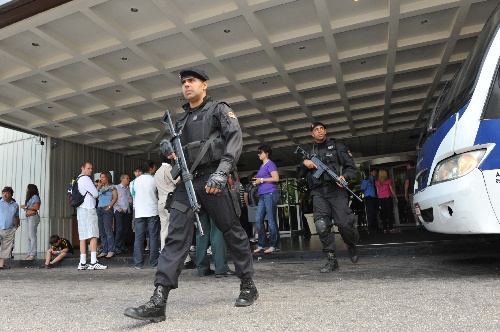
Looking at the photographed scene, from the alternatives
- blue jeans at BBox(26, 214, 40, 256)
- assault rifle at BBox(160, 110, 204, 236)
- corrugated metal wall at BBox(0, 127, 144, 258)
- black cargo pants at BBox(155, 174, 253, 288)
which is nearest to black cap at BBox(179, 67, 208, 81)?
assault rifle at BBox(160, 110, 204, 236)

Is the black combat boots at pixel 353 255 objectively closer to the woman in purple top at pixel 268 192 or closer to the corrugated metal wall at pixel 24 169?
the woman in purple top at pixel 268 192

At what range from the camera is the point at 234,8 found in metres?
6.36

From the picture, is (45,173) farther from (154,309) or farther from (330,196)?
(154,309)

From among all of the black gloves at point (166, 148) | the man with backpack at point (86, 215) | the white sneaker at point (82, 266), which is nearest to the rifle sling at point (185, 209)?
the black gloves at point (166, 148)

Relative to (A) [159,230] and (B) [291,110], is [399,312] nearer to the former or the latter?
(A) [159,230]

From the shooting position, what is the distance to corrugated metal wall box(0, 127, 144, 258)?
12.3m

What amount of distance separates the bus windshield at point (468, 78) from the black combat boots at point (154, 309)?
2.73m

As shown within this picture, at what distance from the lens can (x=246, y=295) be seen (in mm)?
2668

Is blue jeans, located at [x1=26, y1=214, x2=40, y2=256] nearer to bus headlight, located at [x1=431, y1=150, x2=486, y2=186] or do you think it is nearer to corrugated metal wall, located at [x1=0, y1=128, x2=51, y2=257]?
corrugated metal wall, located at [x1=0, y1=128, x2=51, y2=257]

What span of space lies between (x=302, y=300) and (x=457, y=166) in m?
1.62

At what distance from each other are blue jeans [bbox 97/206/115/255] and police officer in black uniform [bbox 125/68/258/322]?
5390 millimetres

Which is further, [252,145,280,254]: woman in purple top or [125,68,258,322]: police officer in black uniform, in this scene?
[252,145,280,254]: woman in purple top

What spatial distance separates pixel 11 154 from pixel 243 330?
14300 millimetres

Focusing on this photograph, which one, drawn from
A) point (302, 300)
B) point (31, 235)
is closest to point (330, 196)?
point (302, 300)
